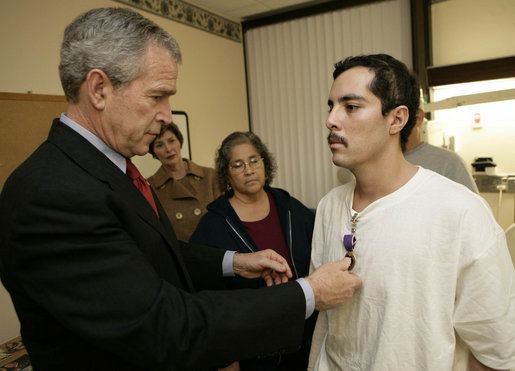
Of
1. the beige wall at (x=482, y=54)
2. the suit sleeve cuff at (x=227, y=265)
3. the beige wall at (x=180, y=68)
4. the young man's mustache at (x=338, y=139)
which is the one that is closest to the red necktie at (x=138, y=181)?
the suit sleeve cuff at (x=227, y=265)

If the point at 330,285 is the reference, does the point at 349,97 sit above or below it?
above

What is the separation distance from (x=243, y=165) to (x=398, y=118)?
105cm

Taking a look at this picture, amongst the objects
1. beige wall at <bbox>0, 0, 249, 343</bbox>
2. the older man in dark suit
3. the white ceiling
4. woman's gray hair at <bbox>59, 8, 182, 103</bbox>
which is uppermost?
the white ceiling

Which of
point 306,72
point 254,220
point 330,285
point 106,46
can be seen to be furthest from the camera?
point 306,72

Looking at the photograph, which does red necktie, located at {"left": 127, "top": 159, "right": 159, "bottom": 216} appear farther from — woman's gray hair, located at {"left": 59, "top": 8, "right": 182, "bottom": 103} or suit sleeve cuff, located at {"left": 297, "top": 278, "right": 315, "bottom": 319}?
suit sleeve cuff, located at {"left": 297, "top": 278, "right": 315, "bottom": 319}

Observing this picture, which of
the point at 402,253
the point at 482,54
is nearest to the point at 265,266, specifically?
the point at 402,253

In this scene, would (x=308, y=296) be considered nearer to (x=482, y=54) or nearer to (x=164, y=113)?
(x=164, y=113)

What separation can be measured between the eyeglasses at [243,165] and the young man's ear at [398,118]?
1.02m

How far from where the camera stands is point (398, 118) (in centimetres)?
120

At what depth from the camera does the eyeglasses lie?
2081mm

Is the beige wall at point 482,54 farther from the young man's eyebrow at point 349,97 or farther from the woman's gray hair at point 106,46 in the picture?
the woman's gray hair at point 106,46

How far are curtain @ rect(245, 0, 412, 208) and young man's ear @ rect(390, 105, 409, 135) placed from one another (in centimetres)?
275

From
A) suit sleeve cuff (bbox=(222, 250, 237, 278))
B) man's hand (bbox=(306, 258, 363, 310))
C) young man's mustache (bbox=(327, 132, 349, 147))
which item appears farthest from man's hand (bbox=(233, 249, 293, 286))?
young man's mustache (bbox=(327, 132, 349, 147))

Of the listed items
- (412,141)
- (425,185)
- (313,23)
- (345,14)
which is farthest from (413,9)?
(425,185)
